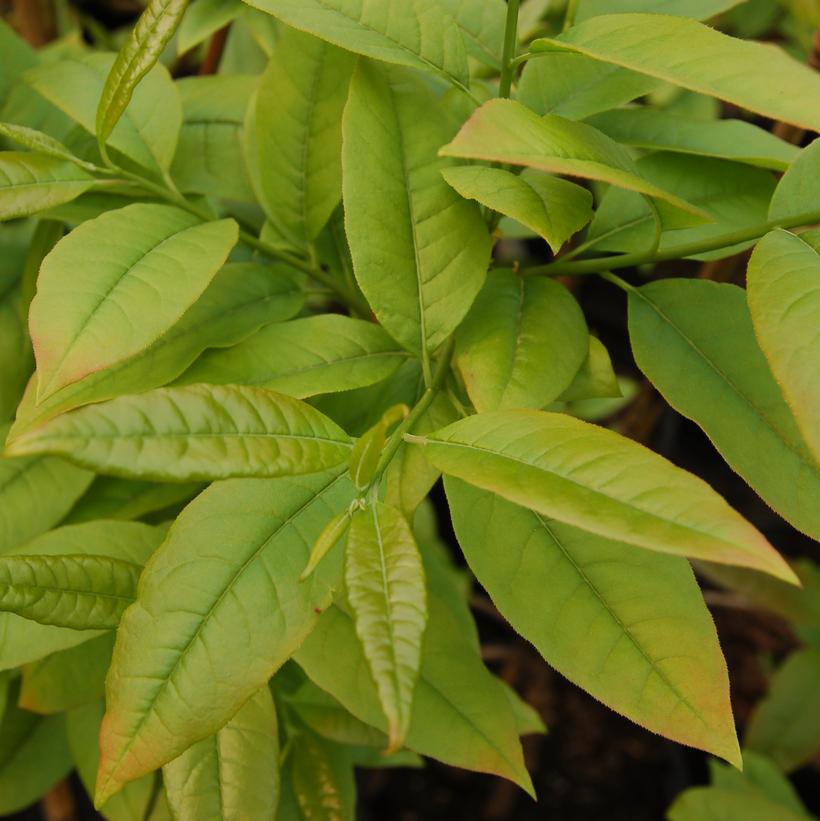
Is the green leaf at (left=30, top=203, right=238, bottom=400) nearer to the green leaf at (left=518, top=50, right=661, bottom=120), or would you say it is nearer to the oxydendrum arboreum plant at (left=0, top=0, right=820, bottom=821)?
the oxydendrum arboreum plant at (left=0, top=0, right=820, bottom=821)

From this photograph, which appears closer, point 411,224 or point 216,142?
point 411,224

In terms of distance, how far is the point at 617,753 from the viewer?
1.75 meters

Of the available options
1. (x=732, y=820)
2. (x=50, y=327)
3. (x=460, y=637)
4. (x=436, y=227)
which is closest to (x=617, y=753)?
(x=732, y=820)

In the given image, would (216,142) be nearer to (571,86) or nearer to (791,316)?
(571,86)

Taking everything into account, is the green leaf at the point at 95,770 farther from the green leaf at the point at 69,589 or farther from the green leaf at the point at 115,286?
the green leaf at the point at 115,286

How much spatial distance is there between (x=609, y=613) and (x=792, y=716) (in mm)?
1040

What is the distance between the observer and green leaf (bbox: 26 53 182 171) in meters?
0.73

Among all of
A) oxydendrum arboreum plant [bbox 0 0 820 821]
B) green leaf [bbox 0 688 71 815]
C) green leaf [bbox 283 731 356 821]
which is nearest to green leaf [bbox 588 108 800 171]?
oxydendrum arboreum plant [bbox 0 0 820 821]

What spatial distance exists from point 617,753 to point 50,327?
5.02 ft

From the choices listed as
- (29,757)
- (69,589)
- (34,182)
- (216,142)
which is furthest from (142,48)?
(29,757)

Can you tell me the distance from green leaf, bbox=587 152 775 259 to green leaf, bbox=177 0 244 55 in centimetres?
43

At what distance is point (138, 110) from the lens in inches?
29.1

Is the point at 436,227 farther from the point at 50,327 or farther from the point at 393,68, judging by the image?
the point at 50,327

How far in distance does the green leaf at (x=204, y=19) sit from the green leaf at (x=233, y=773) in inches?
24.3
